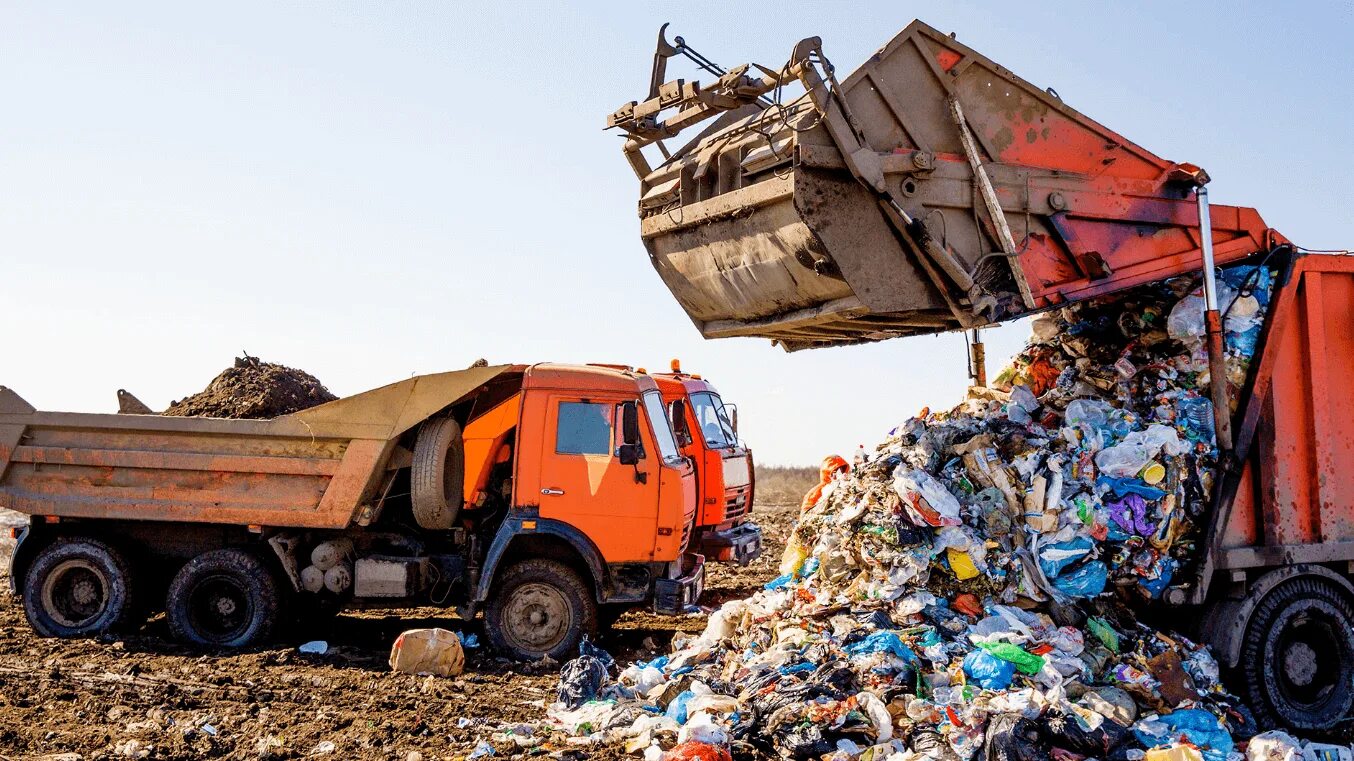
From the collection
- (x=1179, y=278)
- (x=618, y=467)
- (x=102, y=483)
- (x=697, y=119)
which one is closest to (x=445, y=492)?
(x=618, y=467)

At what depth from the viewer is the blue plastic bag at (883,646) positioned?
6.14 meters

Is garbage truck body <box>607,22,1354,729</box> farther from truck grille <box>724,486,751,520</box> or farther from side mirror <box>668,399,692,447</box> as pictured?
truck grille <box>724,486,751,520</box>

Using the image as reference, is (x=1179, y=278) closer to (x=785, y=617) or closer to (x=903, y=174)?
(x=903, y=174)

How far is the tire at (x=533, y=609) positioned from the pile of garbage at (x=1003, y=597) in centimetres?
115

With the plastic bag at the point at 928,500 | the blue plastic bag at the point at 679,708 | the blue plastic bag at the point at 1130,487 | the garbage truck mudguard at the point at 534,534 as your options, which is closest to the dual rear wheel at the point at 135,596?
the garbage truck mudguard at the point at 534,534

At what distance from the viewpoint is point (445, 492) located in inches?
347

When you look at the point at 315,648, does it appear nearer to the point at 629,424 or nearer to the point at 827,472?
the point at 629,424

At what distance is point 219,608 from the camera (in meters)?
→ 9.03

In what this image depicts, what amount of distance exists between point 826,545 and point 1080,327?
2.32 m

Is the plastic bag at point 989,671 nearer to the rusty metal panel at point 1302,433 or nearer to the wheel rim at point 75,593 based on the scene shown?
the rusty metal panel at point 1302,433

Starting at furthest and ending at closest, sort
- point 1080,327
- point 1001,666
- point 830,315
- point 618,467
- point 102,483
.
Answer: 1. point 102,483
2. point 618,467
3. point 1080,327
4. point 830,315
5. point 1001,666

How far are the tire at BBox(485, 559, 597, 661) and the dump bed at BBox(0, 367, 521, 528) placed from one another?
1.26 meters

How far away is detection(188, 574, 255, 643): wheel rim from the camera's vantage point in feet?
29.3

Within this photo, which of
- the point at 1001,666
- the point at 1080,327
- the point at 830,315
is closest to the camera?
the point at 1001,666
